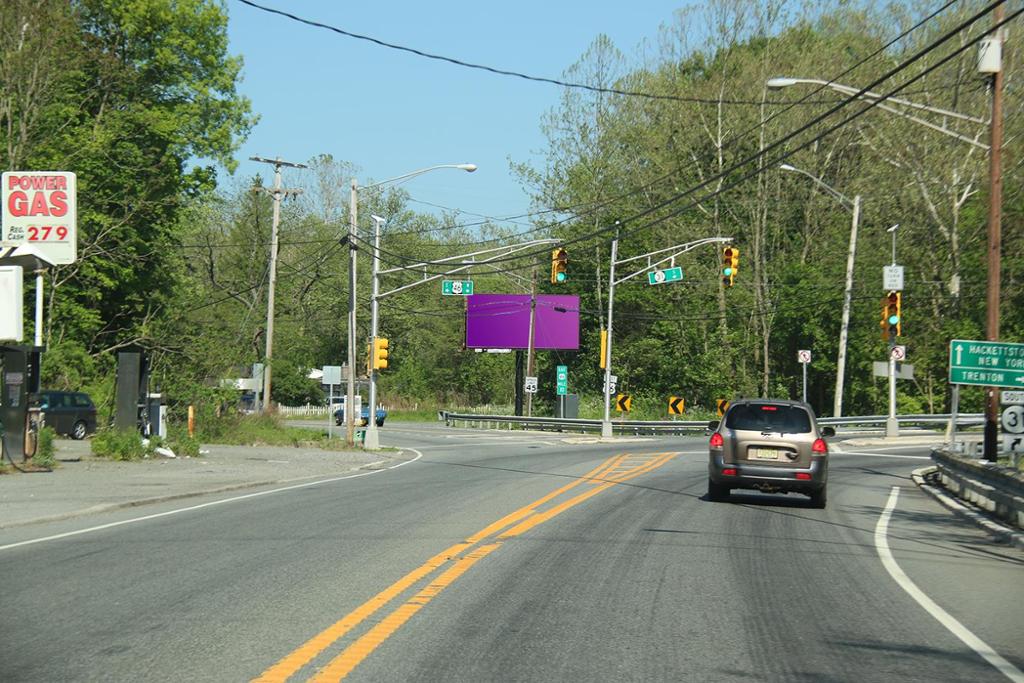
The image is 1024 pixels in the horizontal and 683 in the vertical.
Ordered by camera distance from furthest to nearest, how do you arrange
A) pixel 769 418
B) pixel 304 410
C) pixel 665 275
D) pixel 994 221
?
pixel 304 410 → pixel 665 275 → pixel 994 221 → pixel 769 418

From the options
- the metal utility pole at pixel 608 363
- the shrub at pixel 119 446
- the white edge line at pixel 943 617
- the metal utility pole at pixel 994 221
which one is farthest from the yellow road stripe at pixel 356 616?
the metal utility pole at pixel 608 363

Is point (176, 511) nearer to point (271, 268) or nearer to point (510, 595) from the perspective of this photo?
point (510, 595)

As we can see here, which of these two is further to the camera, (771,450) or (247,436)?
(247,436)

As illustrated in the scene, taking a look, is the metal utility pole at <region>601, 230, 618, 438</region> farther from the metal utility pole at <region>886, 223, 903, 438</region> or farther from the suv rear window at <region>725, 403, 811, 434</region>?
the suv rear window at <region>725, 403, 811, 434</region>

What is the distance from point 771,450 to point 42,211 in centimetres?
1848

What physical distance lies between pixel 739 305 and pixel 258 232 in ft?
96.2

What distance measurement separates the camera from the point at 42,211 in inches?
1105

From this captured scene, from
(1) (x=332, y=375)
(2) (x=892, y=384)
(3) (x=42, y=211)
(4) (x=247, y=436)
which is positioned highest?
(3) (x=42, y=211)

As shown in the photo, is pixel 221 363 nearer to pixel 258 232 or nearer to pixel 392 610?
pixel 258 232

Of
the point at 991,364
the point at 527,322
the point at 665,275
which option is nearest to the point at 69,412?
the point at 665,275

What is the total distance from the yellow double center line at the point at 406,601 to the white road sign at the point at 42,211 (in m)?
14.8

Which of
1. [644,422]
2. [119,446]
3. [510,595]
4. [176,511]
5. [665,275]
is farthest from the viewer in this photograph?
[644,422]

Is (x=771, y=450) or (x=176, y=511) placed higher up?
(x=771, y=450)

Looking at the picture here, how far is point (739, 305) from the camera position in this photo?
65.8 metres
